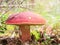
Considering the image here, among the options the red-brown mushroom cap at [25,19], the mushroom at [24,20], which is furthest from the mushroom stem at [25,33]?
the red-brown mushroom cap at [25,19]

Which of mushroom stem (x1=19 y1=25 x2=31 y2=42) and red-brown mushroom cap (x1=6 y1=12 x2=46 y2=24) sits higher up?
red-brown mushroom cap (x1=6 y1=12 x2=46 y2=24)

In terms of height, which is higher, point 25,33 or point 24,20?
point 24,20

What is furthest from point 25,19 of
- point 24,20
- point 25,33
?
point 25,33

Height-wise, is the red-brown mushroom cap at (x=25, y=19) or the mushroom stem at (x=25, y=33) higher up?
the red-brown mushroom cap at (x=25, y=19)

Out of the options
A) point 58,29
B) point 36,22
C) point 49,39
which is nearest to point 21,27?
point 36,22

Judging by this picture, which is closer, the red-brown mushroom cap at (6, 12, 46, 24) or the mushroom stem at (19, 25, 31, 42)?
the red-brown mushroom cap at (6, 12, 46, 24)

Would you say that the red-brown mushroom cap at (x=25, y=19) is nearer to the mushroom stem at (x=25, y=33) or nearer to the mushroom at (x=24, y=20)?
the mushroom at (x=24, y=20)

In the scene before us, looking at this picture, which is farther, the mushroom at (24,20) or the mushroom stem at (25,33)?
the mushroom stem at (25,33)

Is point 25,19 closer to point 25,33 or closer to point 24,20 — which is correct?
point 24,20

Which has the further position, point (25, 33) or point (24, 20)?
point (25, 33)

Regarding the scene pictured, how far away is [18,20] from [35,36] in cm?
59

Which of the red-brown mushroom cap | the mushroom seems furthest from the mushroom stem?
the red-brown mushroom cap

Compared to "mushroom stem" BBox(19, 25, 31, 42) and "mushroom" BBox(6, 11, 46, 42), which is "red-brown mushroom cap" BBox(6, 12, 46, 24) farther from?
"mushroom stem" BBox(19, 25, 31, 42)

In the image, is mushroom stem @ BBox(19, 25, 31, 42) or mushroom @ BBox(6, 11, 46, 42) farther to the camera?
mushroom stem @ BBox(19, 25, 31, 42)
